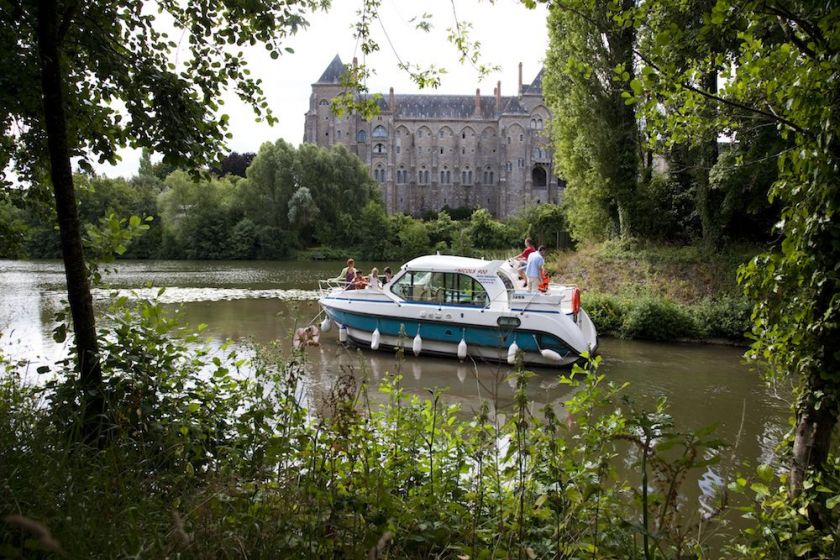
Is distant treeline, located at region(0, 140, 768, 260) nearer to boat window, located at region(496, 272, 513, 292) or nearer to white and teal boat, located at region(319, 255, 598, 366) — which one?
boat window, located at region(496, 272, 513, 292)

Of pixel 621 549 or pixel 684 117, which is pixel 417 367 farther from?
pixel 621 549

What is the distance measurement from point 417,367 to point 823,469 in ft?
31.0

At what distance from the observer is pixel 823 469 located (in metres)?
3.12

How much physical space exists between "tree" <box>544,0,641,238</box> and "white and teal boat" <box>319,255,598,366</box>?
9.69 metres

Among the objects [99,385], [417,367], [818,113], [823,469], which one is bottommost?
[417,367]

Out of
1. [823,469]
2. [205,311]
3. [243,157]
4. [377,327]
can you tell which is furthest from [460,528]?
[243,157]

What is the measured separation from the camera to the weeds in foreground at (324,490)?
8.03 ft

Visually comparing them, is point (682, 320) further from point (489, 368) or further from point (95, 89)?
point (95, 89)

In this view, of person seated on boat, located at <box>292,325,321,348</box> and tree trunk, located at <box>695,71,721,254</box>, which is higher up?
tree trunk, located at <box>695,71,721,254</box>

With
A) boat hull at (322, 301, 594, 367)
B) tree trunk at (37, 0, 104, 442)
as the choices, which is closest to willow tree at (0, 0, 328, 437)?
tree trunk at (37, 0, 104, 442)

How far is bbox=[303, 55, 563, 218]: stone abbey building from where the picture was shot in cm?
8600

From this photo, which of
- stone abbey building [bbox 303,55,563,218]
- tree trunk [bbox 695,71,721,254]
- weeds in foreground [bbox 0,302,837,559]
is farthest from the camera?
stone abbey building [bbox 303,55,563,218]

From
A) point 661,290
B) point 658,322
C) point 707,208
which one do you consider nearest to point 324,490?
point 658,322

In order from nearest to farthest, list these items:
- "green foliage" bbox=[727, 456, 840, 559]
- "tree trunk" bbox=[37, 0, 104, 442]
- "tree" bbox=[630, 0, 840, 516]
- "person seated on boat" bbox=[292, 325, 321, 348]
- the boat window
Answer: "green foliage" bbox=[727, 456, 840, 559]
"tree" bbox=[630, 0, 840, 516]
"tree trunk" bbox=[37, 0, 104, 442]
"person seated on boat" bbox=[292, 325, 321, 348]
the boat window
